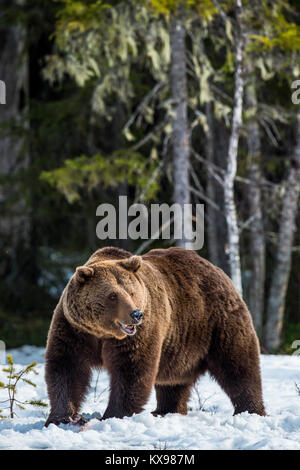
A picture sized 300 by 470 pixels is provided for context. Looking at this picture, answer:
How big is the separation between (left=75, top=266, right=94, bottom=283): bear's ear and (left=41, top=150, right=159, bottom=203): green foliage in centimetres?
630

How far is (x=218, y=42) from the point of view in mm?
11906

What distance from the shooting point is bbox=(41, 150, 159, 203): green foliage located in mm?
10562

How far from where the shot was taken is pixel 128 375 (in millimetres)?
4234

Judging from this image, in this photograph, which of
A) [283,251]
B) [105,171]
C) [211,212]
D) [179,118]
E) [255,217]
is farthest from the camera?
[211,212]

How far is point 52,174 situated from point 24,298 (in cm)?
472

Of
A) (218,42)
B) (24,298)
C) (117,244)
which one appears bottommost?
(24,298)

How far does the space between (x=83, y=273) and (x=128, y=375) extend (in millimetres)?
684

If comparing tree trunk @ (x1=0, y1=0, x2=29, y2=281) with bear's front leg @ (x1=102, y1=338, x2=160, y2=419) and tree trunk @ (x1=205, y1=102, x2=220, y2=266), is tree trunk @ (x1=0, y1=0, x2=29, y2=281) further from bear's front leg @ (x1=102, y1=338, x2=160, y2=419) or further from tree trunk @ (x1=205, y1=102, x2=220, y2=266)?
bear's front leg @ (x1=102, y1=338, x2=160, y2=419)

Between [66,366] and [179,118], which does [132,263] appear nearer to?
[66,366]

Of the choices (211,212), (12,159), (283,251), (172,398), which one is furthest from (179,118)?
(12,159)

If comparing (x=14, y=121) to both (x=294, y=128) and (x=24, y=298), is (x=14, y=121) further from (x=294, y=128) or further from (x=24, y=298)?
(x=294, y=128)

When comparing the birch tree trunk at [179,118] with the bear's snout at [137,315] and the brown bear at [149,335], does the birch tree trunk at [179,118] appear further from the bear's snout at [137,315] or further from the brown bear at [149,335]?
the bear's snout at [137,315]
